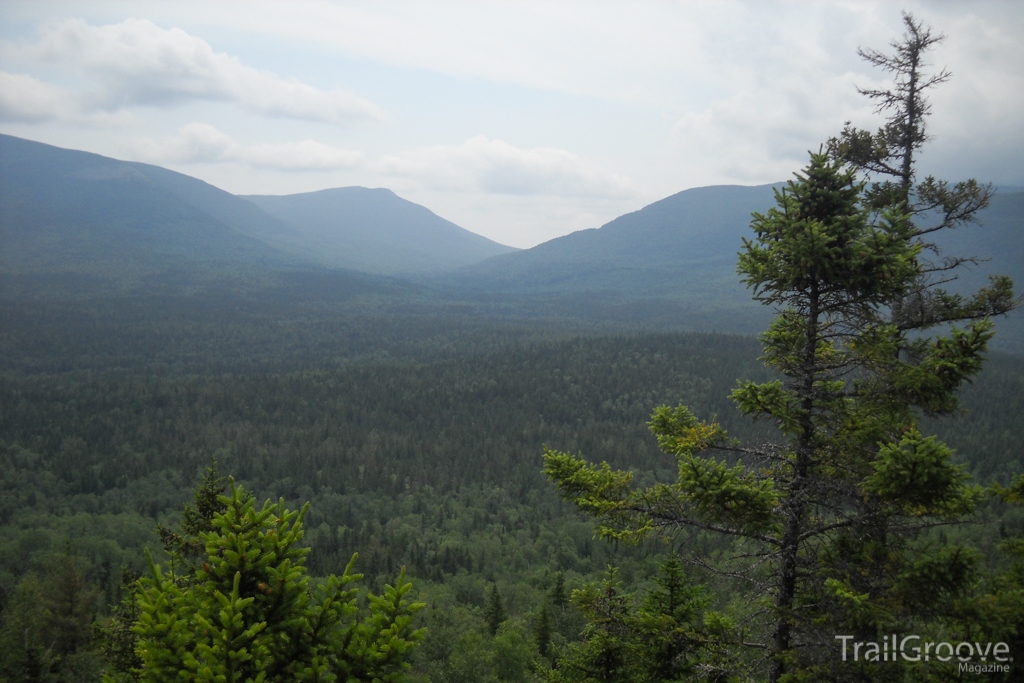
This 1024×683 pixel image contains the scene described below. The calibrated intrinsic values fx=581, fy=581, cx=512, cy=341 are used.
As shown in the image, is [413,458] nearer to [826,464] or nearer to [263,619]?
[826,464]

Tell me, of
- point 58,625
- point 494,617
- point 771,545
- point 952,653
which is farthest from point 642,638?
point 58,625

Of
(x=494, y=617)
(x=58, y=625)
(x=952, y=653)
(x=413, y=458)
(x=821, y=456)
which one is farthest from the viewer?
(x=413, y=458)

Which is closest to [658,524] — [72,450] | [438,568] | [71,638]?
[71,638]

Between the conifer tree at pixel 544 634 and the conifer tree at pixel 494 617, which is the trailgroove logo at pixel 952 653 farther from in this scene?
the conifer tree at pixel 494 617

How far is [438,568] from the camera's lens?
6344 cm

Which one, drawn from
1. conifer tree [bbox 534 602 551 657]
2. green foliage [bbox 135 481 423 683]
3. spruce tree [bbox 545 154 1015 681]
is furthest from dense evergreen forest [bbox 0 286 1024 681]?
green foliage [bbox 135 481 423 683]

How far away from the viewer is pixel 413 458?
103 meters

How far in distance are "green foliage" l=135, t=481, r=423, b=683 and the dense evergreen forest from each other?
1501cm

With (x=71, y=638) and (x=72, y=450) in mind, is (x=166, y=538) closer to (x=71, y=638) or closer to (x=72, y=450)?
(x=71, y=638)

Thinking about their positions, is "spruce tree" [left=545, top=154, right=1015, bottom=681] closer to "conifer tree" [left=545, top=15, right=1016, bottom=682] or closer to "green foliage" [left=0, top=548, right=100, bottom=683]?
"conifer tree" [left=545, top=15, right=1016, bottom=682]

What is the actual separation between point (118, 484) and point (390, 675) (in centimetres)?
10038

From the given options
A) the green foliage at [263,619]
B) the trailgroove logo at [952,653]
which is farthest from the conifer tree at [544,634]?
the green foliage at [263,619]

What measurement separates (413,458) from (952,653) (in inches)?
3865

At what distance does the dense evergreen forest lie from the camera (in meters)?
54.3
